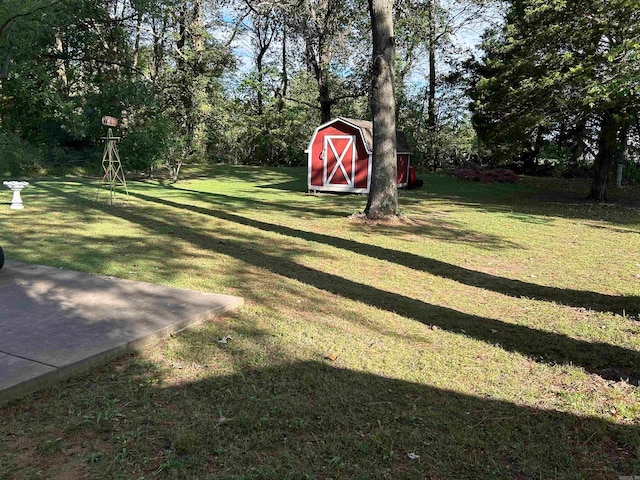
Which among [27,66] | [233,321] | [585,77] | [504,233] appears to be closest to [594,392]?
[233,321]

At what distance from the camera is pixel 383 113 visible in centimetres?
1096

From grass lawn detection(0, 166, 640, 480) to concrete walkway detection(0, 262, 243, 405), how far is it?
0.13 m

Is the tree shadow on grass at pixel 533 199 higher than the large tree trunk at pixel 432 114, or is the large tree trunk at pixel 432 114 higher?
the large tree trunk at pixel 432 114

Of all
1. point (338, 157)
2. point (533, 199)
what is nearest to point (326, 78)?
point (338, 157)

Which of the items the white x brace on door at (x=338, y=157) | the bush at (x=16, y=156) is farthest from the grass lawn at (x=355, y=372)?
the bush at (x=16, y=156)

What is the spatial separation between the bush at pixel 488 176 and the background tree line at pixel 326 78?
2.10 meters

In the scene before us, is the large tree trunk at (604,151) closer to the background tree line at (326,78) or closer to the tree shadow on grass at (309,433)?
the background tree line at (326,78)

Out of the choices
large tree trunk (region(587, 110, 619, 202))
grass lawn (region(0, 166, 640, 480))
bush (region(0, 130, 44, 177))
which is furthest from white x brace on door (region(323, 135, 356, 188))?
bush (region(0, 130, 44, 177))

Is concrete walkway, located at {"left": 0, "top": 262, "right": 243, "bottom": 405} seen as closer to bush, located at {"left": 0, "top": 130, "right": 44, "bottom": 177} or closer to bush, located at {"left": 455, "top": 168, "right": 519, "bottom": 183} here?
bush, located at {"left": 0, "top": 130, "right": 44, "bottom": 177}

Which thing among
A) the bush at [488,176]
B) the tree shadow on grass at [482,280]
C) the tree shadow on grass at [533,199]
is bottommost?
the tree shadow on grass at [482,280]

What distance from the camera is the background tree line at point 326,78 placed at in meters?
14.0

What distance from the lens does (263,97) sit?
37.5 m

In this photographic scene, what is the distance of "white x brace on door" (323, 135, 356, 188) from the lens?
60.4 feet

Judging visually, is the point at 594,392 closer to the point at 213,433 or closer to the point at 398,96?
the point at 213,433
